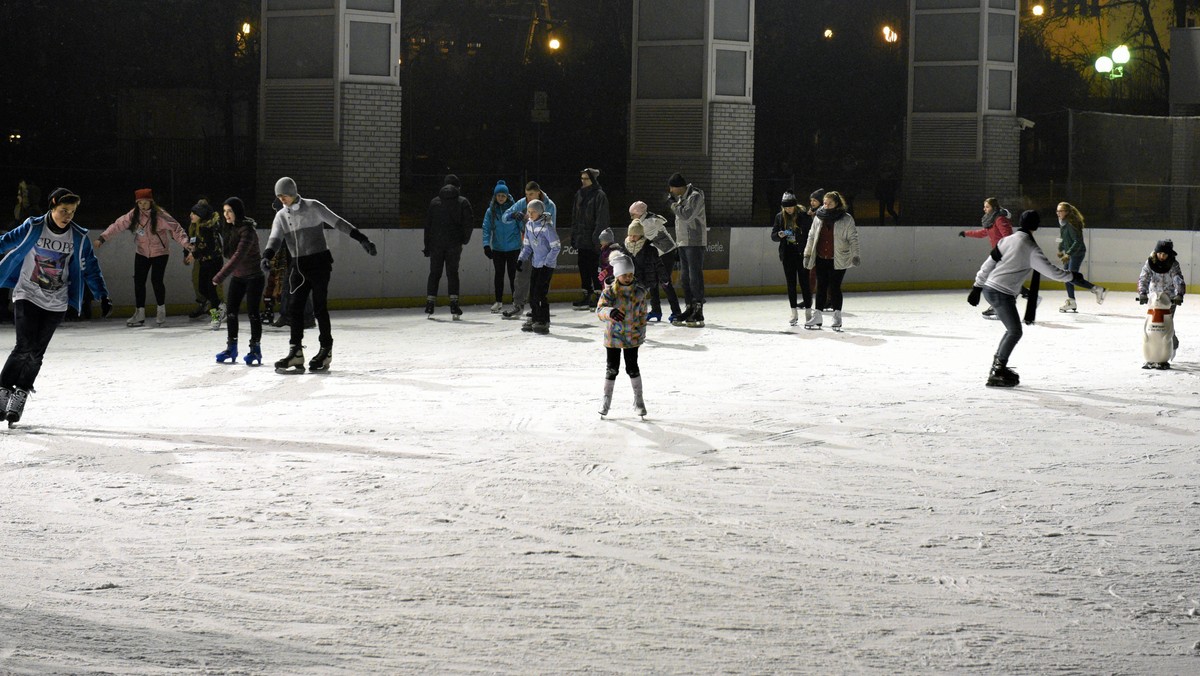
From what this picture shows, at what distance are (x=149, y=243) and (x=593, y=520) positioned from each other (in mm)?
10684

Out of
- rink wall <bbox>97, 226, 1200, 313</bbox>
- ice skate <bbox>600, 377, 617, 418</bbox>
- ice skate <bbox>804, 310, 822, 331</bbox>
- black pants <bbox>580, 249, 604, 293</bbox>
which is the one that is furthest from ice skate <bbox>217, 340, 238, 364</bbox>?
ice skate <bbox>804, 310, 822, 331</bbox>

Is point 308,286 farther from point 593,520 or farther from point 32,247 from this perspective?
point 593,520

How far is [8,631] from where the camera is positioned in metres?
5.38

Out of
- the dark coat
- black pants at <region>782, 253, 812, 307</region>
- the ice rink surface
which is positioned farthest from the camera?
the dark coat

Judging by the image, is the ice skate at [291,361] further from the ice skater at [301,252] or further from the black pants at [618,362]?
the black pants at [618,362]

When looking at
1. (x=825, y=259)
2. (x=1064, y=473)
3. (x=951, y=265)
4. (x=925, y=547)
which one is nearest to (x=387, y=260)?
(x=825, y=259)

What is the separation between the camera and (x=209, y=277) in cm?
1736

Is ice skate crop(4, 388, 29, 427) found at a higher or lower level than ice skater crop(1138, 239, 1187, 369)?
lower

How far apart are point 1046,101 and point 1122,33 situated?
4476 millimetres

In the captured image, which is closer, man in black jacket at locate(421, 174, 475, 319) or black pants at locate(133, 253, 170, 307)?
black pants at locate(133, 253, 170, 307)

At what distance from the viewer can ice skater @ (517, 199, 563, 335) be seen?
53.5 ft

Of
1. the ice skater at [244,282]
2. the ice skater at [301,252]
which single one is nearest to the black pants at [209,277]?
the ice skater at [244,282]

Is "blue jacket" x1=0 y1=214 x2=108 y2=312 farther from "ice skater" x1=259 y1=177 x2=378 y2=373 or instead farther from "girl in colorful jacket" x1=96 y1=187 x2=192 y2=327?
"girl in colorful jacket" x1=96 y1=187 x2=192 y2=327

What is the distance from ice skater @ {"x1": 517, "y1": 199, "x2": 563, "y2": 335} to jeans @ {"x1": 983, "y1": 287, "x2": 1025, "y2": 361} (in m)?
5.32
